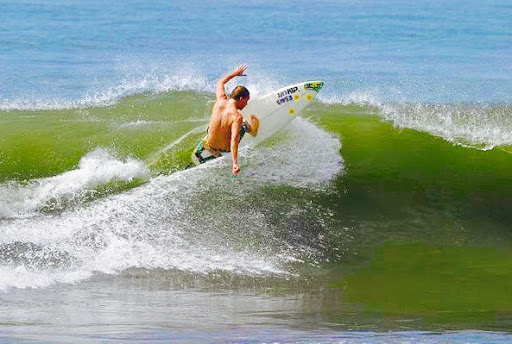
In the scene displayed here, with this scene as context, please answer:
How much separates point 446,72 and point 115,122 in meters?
10.5

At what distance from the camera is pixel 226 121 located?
11.0m

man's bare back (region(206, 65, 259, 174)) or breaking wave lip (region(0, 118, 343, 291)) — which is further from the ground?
man's bare back (region(206, 65, 259, 174))

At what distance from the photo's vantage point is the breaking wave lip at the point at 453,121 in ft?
43.7

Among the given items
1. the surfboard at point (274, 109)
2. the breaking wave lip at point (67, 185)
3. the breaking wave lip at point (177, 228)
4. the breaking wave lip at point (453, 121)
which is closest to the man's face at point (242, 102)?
the breaking wave lip at point (177, 228)

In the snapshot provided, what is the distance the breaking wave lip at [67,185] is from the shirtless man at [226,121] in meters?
1.01

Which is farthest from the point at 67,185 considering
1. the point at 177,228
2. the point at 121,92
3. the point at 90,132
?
the point at 121,92

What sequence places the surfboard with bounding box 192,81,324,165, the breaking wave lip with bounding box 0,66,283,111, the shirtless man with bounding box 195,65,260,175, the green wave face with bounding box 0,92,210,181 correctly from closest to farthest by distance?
the shirtless man with bounding box 195,65,260,175, the surfboard with bounding box 192,81,324,165, the green wave face with bounding box 0,92,210,181, the breaking wave lip with bounding box 0,66,283,111

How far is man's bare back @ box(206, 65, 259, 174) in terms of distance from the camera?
35.8 ft

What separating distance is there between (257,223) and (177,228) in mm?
889

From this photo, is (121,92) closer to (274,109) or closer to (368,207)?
(274,109)

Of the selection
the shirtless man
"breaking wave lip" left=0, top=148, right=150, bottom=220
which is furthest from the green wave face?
the shirtless man

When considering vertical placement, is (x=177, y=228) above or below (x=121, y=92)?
below

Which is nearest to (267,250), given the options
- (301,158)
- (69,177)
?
(301,158)

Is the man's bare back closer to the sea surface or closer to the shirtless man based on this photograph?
the shirtless man
